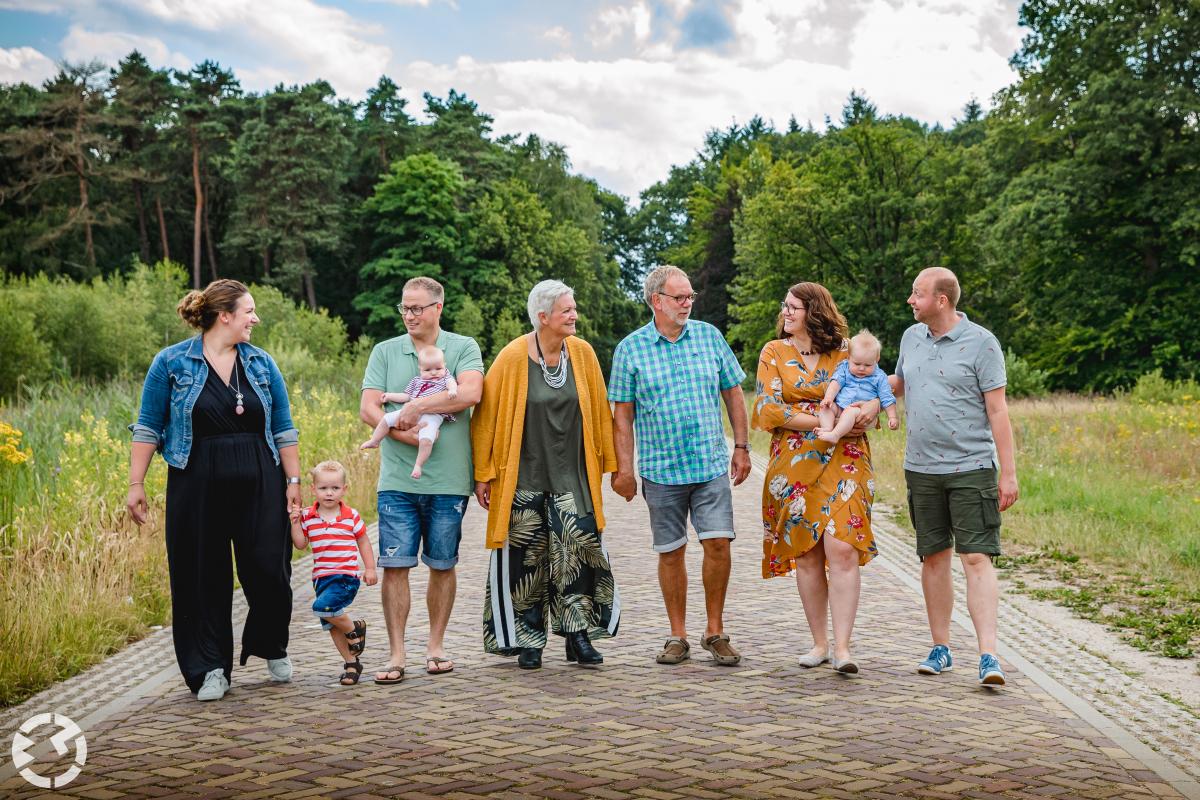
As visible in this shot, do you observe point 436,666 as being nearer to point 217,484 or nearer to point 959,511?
point 217,484

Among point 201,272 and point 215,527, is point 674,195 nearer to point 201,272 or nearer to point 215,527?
point 201,272

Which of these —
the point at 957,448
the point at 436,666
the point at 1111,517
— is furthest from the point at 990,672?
the point at 1111,517

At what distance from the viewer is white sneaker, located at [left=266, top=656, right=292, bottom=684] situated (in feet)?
21.9

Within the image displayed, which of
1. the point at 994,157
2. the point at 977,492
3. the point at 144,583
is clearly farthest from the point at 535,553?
the point at 994,157

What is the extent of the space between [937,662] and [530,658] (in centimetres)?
217

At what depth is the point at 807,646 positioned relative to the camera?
7551 mm

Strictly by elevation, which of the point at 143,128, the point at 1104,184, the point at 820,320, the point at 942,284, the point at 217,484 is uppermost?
the point at 143,128

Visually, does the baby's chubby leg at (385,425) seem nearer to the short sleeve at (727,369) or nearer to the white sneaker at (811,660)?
the short sleeve at (727,369)

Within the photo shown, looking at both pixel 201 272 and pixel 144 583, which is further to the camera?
pixel 201 272

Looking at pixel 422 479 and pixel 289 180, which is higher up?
pixel 289 180

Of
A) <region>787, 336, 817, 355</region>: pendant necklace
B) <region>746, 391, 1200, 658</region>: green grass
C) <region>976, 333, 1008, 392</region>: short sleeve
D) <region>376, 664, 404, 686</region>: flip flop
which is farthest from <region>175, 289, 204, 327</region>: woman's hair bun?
<region>746, 391, 1200, 658</region>: green grass

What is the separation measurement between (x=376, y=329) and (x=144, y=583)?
57831 millimetres

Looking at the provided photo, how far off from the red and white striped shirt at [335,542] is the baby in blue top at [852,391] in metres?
2.51

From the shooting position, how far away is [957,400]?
22.1 ft
